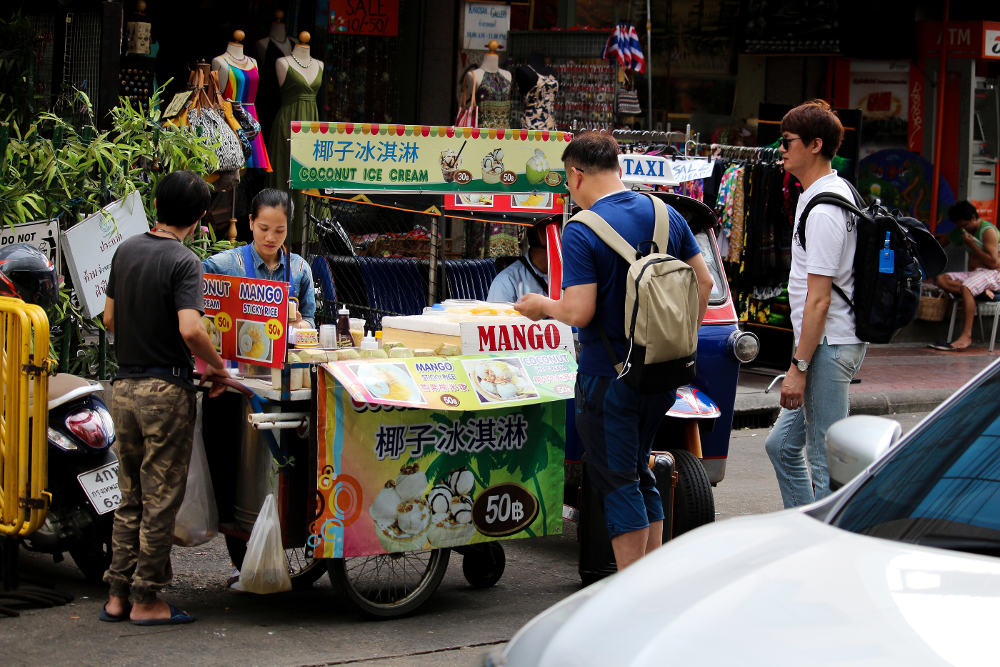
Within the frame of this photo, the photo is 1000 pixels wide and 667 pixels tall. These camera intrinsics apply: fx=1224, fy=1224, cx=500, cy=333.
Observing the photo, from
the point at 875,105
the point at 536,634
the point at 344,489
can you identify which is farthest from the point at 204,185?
the point at 875,105

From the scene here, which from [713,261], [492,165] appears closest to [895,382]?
[713,261]

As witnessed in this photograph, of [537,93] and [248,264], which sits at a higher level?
[537,93]

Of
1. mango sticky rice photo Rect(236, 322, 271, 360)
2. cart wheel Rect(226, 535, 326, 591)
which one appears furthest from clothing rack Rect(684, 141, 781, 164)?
mango sticky rice photo Rect(236, 322, 271, 360)

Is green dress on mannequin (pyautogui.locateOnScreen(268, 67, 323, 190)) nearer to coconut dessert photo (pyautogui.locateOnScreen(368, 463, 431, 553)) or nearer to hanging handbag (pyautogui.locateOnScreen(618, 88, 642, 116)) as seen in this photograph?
hanging handbag (pyautogui.locateOnScreen(618, 88, 642, 116))

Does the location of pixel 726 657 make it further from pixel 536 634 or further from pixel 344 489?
pixel 344 489

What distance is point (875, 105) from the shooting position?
49.3 ft

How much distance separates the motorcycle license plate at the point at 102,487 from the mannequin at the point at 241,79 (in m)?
4.95

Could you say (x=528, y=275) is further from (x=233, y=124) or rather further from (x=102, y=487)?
(x=233, y=124)

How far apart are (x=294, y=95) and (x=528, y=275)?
14.4ft

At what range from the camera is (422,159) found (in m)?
6.13

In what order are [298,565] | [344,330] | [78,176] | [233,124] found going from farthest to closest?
1. [233,124]
2. [78,176]
3. [298,565]
4. [344,330]

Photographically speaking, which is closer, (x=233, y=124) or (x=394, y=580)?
(x=394, y=580)

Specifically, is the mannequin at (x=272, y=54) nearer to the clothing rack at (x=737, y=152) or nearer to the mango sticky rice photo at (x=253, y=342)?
the clothing rack at (x=737, y=152)

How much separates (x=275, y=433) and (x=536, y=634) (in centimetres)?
248
